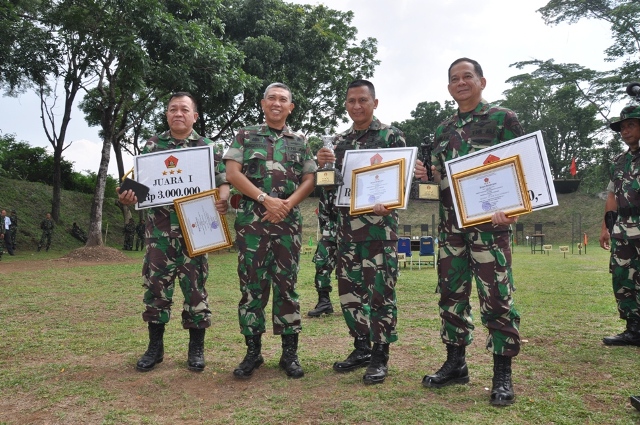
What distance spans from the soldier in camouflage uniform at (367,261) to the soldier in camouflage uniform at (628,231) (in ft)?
7.57

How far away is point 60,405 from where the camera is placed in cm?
295

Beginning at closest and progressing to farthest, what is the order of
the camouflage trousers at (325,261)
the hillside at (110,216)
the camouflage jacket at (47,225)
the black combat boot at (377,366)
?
the black combat boot at (377,366), the camouflage trousers at (325,261), the camouflage jacket at (47,225), the hillside at (110,216)

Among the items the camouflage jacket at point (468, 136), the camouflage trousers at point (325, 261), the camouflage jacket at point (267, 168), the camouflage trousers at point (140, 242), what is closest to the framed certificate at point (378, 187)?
the camouflage jacket at point (468, 136)

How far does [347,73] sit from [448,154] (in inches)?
693

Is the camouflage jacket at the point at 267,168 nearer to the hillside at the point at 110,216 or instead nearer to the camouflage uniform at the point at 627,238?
the camouflage uniform at the point at 627,238

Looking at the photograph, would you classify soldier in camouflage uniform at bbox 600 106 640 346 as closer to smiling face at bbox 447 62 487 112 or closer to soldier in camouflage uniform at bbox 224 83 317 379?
smiling face at bbox 447 62 487 112

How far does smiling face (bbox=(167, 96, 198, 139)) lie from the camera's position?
3840mm

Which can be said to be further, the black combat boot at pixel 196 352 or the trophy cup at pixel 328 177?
the black combat boot at pixel 196 352

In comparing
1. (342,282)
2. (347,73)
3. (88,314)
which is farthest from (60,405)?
(347,73)

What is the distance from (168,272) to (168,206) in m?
0.52

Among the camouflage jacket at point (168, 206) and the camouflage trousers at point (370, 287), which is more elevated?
the camouflage jacket at point (168, 206)

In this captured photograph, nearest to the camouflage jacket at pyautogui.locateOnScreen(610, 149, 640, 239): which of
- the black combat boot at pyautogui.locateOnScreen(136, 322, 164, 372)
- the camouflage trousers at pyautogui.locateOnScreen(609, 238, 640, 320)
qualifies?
the camouflage trousers at pyautogui.locateOnScreen(609, 238, 640, 320)

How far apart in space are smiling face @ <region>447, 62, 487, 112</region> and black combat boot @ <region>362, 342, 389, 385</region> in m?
1.82

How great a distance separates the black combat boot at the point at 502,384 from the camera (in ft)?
9.43
